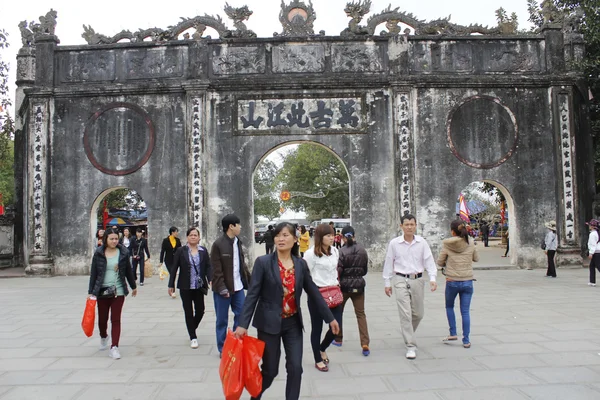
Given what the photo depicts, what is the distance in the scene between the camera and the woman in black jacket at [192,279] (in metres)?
5.48

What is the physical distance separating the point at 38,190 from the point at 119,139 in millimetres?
2513

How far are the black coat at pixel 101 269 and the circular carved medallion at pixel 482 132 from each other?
9671 mm

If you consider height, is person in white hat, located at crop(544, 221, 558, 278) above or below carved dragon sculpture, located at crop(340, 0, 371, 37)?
below

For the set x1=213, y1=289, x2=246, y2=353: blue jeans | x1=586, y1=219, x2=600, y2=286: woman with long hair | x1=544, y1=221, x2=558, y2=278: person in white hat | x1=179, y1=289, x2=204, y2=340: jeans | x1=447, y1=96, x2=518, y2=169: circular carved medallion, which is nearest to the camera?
x1=213, y1=289, x2=246, y2=353: blue jeans

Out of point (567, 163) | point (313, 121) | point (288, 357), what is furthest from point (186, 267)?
point (567, 163)

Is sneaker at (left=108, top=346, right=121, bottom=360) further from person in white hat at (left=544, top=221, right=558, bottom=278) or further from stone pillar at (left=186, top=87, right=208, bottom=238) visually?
person in white hat at (left=544, top=221, right=558, bottom=278)

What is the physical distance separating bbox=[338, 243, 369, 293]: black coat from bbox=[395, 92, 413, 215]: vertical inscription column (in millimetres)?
7292

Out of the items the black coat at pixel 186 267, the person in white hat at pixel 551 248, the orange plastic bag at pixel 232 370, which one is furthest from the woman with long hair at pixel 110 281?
the person in white hat at pixel 551 248

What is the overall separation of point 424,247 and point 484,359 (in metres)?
1.27

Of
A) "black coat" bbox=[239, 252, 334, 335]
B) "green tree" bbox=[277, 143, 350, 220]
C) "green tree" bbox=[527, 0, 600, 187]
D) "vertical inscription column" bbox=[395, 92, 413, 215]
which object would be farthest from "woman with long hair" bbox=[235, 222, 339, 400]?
"green tree" bbox=[277, 143, 350, 220]

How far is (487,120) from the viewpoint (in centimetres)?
1274

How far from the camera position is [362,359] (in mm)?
4891

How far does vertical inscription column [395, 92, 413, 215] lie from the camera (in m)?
12.3

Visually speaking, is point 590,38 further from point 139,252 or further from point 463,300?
point 139,252
